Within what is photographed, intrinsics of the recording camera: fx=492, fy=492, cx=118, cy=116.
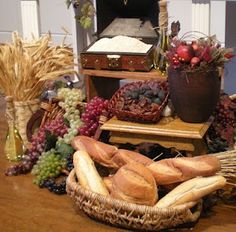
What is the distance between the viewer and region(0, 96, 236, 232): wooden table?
119 cm

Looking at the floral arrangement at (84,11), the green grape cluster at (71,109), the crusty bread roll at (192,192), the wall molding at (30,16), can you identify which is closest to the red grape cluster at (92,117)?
the green grape cluster at (71,109)

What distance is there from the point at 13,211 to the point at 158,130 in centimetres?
44

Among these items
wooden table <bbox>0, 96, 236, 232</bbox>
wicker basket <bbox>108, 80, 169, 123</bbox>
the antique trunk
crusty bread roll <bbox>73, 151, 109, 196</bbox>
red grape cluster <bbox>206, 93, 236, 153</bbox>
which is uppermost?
the antique trunk

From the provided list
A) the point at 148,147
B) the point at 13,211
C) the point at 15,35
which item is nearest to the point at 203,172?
the point at 148,147

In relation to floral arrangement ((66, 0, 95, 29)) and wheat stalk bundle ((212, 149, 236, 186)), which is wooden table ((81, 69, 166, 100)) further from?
wheat stalk bundle ((212, 149, 236, 186))

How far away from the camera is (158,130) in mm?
1324

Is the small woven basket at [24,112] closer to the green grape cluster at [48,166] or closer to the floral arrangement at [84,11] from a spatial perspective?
the green grape cluster at [48,166]

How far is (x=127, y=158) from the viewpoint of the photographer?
4.12 feet

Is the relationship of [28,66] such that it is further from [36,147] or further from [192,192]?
[192,192]

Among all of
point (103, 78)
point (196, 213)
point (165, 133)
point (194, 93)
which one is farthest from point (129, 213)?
point (103, 78)

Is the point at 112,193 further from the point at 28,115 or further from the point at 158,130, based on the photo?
the point at 28,115

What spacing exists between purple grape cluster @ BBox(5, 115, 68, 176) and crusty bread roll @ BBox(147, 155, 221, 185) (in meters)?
0.45

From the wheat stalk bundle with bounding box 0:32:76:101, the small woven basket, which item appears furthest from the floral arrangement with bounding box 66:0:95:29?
the small woven basket

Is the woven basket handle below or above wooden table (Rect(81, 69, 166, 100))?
below
